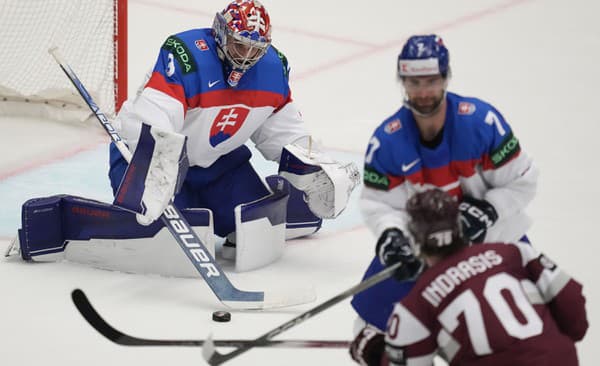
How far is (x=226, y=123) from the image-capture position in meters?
4.43

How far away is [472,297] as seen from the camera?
8.16 feet

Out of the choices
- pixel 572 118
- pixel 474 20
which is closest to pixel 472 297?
pixel 572 118

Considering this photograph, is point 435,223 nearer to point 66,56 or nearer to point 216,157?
point 216,157

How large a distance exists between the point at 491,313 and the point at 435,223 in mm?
229

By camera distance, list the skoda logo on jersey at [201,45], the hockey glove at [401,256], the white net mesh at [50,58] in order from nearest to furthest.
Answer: the hockey glove at [401,256], the skoda logo on jersey at [201,45], the white net mesh at [50,58]

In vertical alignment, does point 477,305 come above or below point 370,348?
above

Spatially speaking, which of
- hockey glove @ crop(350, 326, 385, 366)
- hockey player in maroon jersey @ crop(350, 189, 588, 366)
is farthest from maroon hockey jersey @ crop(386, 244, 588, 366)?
hockey glove @ crop(350, 326, 385, 366)

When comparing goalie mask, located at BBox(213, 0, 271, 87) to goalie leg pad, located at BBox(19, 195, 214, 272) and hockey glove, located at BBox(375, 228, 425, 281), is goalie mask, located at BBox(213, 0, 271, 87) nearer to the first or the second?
goalie leg pad, located at BBox(19, 195, 214, 272)

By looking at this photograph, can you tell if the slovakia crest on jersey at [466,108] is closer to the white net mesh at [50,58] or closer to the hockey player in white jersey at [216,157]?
the hockey player in white jersey at [216,157]

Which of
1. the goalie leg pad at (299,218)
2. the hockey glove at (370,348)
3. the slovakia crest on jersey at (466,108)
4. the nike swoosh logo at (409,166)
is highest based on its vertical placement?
the slovakia crest on jersey at (466,108)

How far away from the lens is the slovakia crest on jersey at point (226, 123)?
4402mm

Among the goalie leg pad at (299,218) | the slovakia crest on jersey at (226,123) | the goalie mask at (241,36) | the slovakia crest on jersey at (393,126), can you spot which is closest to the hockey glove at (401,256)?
the slovakia crest on jersey at (393,126)

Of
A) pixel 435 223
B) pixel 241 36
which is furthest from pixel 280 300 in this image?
pixel 435 223

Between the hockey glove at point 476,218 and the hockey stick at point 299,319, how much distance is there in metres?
0.25
